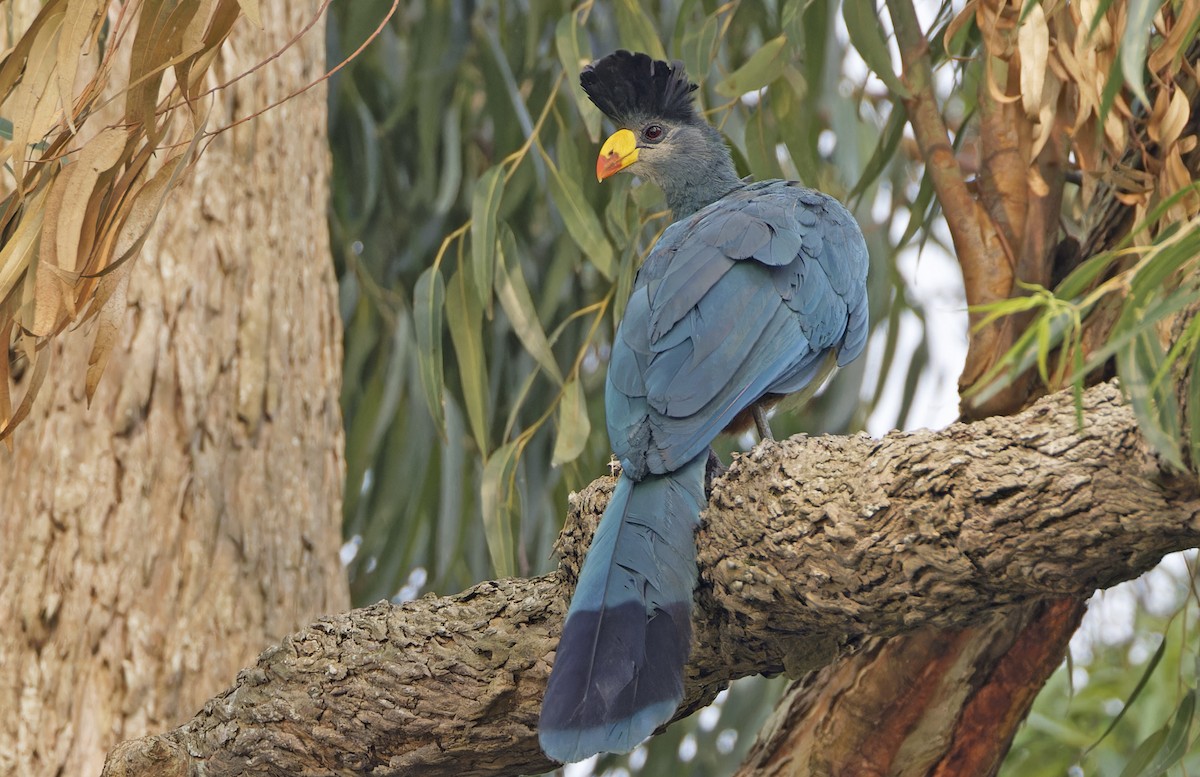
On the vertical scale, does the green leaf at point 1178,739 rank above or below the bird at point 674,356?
below

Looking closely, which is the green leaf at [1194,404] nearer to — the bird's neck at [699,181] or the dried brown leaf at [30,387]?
the dried brown leaf at [30,387]

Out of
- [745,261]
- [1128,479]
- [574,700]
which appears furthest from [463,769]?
[1128,479]

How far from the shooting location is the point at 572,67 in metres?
3.37

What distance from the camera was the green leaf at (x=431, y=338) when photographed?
311 centimetres

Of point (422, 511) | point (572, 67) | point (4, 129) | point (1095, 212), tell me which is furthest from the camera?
point (422, 511)

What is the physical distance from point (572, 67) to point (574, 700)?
78.6 inches

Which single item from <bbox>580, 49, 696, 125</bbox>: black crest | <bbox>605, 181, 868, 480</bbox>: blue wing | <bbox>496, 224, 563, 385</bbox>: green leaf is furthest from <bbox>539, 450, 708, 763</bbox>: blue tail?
<bbox>580, 49, 696, 125</bbox>: black crest

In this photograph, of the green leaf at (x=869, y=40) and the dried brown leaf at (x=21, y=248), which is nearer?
the dried brown leaf at (x=21, y=248)

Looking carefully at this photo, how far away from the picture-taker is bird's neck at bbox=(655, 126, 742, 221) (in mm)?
3303

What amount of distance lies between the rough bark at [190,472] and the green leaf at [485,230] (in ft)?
1.94

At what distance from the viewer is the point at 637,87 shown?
3.29 metres

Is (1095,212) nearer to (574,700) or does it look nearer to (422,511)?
(574,700)

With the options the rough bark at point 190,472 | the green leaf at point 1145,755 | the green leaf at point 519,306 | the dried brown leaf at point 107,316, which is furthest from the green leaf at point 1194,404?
the rough bark at point 190,472

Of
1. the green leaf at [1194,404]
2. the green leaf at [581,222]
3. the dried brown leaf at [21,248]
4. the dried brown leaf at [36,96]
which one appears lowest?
the green leaf at [1194,404]
